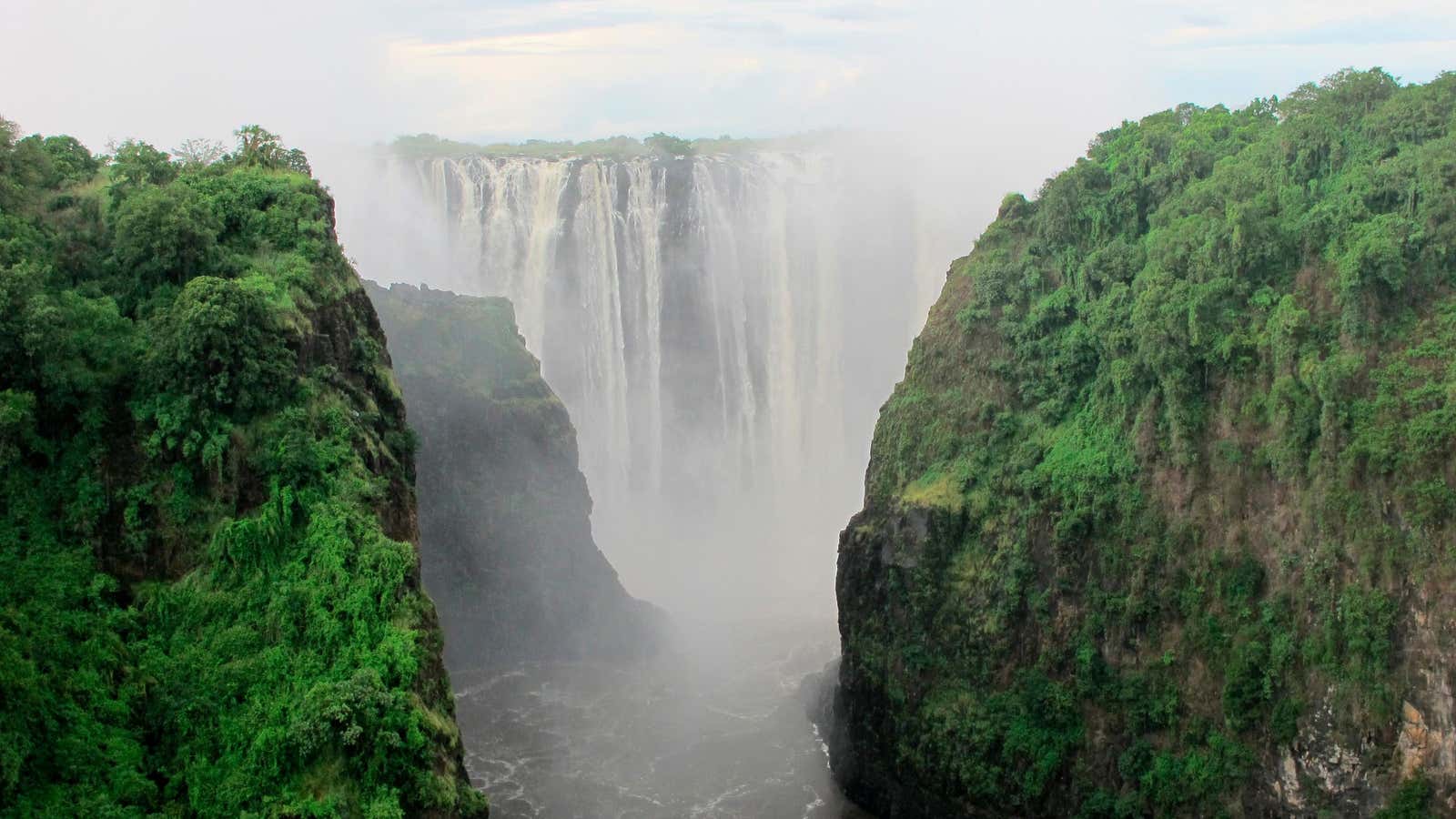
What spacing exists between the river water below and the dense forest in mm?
1992

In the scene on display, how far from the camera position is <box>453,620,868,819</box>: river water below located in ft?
100

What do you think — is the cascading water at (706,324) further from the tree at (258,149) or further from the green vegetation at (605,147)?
the tree at (258,149)

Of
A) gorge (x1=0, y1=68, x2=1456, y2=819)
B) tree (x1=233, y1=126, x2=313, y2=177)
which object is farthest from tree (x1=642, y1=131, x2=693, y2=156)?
tree (x1=233, y1=126, x2=313, y2=177)

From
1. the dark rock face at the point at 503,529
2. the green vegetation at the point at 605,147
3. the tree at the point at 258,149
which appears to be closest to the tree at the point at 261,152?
the tree at the point at 258,149

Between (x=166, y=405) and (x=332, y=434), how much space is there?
2405 millimetres

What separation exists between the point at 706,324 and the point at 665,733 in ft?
53.4

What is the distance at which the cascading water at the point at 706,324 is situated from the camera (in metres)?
45.3

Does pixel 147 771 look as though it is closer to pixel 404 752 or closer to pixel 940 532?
pixel 404 752

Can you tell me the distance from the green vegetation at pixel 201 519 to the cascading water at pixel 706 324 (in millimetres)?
18987

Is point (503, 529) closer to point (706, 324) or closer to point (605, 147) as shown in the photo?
point (706, 324)

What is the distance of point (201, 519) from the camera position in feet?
72.8

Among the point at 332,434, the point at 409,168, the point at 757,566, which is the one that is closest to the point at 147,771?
the point at 332,434

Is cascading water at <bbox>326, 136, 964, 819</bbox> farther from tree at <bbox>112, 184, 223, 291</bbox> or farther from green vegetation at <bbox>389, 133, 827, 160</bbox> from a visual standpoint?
tree at <bbox>112, 184, 223, 291</bbox>

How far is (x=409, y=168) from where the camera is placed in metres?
48.0
